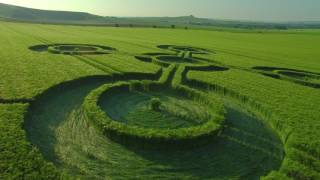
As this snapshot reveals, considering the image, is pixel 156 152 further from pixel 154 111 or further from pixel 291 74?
pixel 291 74

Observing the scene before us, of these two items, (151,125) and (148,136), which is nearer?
(148,136)

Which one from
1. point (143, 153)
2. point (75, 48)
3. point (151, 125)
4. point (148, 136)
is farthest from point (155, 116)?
point (75, 48)

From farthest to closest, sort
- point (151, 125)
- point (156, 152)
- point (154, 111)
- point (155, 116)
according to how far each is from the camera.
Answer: point (154, 111) < point (155, 116) < point (151, 125) < point (156, 152)

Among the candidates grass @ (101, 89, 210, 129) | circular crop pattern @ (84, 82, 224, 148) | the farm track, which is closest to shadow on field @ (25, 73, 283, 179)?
the farm track

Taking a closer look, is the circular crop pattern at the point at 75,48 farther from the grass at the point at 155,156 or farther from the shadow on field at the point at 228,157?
the shadow on field at the point at 228,157

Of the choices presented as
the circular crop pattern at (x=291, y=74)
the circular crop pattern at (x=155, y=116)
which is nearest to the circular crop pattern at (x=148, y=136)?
the circular crop pattern at (x=155, y=116)

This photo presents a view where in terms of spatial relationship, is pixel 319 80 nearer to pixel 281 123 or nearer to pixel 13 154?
pixel 281 123

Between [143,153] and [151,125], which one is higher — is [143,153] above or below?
below

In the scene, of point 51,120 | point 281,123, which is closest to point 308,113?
point 281,123

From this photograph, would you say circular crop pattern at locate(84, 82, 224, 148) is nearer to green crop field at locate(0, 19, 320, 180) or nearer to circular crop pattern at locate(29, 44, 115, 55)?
green crop field at locate(0, 19, 320, 180)

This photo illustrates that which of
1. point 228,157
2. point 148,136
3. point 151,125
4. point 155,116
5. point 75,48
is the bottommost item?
point 228,157
